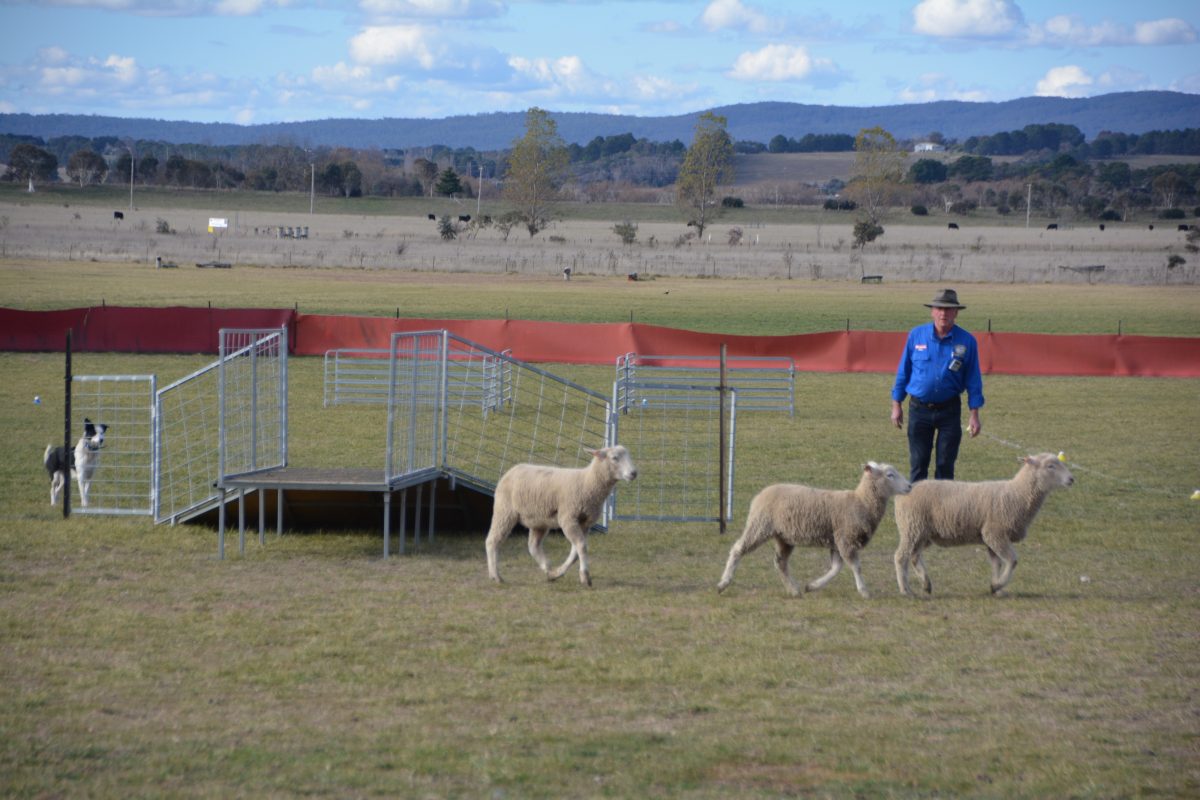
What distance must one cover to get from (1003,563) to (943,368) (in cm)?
192

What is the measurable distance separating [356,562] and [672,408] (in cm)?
1238

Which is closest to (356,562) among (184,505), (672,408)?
(184,505)

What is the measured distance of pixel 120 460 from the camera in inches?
650

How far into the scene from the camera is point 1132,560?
1201 centimetres

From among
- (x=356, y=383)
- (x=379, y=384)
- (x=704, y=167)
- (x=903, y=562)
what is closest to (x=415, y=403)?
(x=903, y=562)

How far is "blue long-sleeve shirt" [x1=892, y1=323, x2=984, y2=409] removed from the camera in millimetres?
11453

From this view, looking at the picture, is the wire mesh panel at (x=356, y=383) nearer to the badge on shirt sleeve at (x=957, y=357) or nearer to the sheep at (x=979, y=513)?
the badge on shirt sleeve at (x=957, y=357)

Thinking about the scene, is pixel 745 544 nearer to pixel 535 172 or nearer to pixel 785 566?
pixel 785 566

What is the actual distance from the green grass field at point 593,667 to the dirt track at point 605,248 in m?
54.5

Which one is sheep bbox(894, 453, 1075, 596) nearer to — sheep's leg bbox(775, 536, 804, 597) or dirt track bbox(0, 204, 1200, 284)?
sheep's leg bbox(775, 536, 804, 597)

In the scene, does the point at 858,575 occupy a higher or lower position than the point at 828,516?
lower

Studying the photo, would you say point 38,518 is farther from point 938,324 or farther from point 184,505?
point 938,324

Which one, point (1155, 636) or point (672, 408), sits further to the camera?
point (672, 408)

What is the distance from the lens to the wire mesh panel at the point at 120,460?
1323 centimetres
